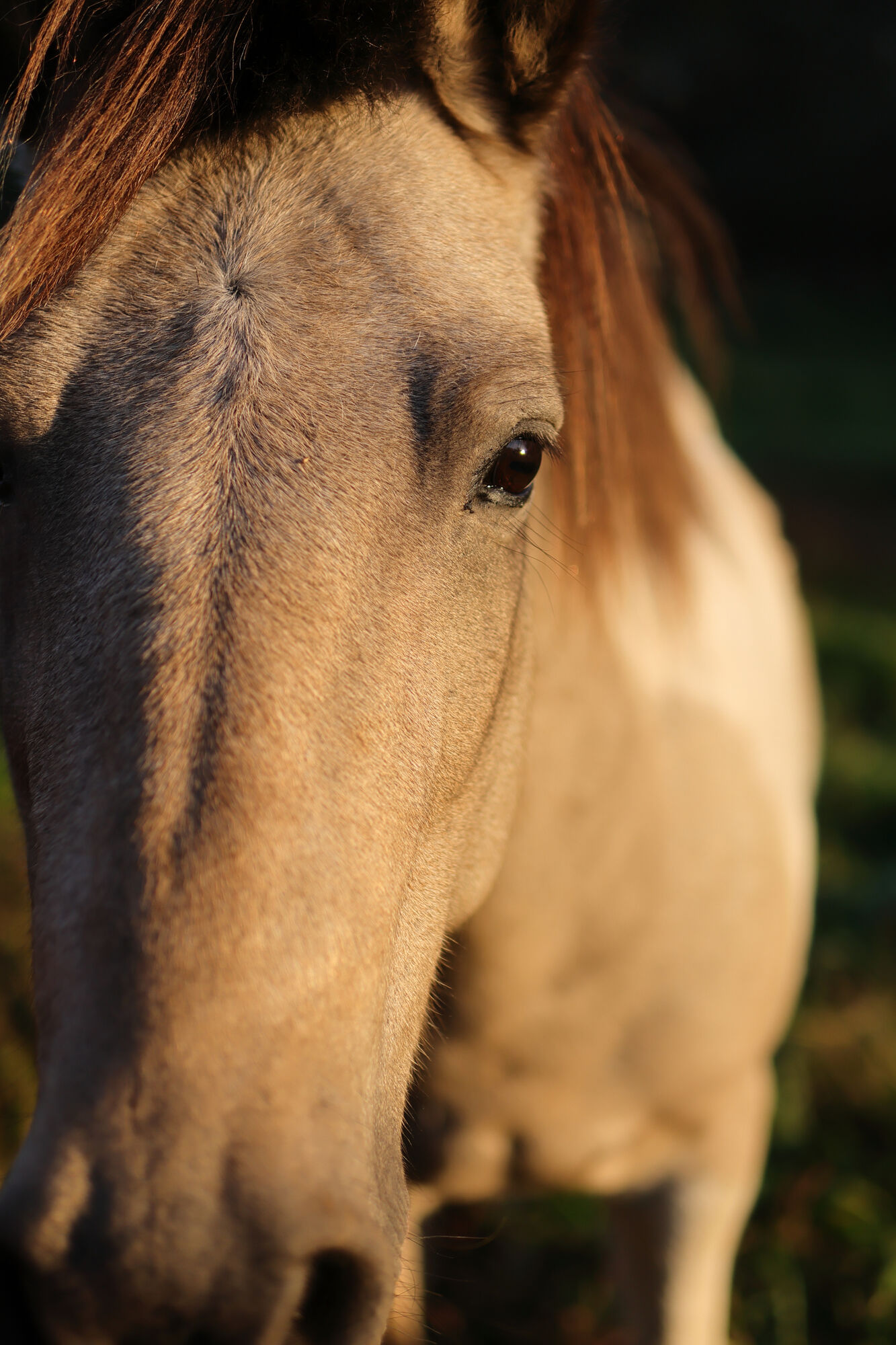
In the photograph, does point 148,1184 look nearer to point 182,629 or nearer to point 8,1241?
point 8,1241

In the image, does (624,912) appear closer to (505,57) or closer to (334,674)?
(334,674)

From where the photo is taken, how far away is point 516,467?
1347 millimetres

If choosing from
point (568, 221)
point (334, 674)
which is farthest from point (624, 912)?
point (568, 221)

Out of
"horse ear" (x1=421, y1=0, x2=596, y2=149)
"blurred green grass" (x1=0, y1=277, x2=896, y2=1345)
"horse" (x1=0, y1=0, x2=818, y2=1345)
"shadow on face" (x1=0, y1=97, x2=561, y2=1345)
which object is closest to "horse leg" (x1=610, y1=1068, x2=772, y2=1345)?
"horse" (x1=0, y1=0, x2=818, y2=1345)

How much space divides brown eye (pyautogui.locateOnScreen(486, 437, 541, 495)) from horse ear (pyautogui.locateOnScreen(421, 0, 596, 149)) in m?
0.54

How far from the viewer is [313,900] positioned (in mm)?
967

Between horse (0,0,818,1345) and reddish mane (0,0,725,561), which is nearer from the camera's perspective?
horse (0,0,818,1345)

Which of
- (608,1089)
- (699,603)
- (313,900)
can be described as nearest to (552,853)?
(608,1089)

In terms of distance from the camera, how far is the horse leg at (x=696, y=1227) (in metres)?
2.21

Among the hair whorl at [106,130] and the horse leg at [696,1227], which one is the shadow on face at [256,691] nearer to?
the hair whorl at [106,130]

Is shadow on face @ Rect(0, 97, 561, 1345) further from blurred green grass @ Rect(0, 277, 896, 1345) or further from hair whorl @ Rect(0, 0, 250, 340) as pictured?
blurred green grass @ Rect(0, 277, 896, 1345)

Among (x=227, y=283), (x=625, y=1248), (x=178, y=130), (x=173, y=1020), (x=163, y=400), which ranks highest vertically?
(x=178, y=130)

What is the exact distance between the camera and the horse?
895mm

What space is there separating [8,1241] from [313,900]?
35 centimetres
